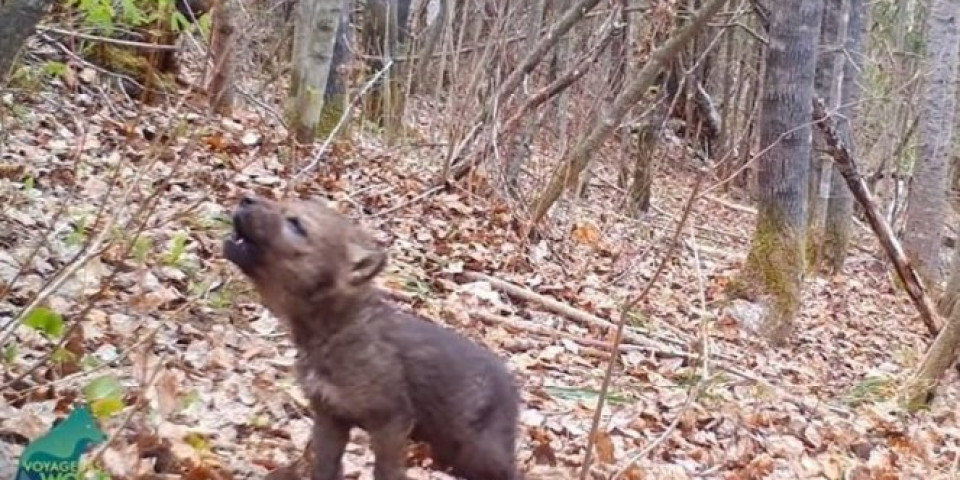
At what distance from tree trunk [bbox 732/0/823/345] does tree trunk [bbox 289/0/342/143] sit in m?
3.72

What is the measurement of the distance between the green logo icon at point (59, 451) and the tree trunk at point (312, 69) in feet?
23.7

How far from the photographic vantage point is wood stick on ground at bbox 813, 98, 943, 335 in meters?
11.4

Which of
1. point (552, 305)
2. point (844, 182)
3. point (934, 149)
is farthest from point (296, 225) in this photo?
point (844, 182)

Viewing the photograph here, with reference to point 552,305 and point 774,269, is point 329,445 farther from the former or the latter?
point 774,269

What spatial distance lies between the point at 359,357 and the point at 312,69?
704 cm

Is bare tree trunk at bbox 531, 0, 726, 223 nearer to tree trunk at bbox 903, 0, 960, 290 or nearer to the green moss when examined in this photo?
the green moss

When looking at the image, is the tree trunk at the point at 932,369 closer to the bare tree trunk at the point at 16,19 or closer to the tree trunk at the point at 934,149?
the bare tree trunk at the point at 16,19

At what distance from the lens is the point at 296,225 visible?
162 inches

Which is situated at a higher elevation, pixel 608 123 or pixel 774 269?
pixel 608 123

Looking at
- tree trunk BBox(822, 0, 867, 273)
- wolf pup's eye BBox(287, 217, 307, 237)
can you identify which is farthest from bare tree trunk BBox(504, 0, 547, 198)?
wolf pup's eye BBox(287, 217, 307, 237)

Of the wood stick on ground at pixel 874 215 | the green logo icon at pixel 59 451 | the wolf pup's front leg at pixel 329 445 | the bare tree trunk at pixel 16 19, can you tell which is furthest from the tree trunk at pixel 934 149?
the bare tree trunk at pixel 16 19

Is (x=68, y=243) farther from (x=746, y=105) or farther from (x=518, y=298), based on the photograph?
(x=746, y=105)

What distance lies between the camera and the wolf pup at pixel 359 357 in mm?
4047

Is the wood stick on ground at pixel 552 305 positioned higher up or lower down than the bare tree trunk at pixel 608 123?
lower down
